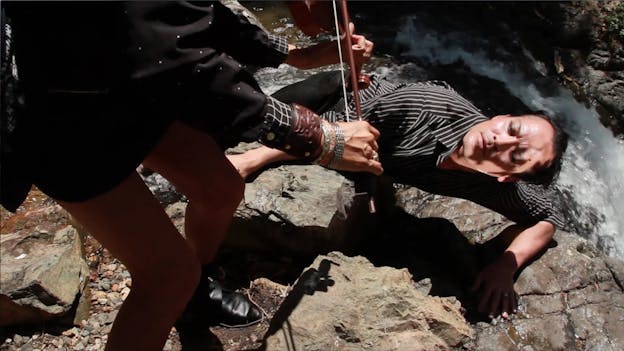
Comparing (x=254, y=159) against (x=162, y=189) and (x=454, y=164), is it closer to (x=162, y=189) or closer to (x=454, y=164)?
(x=162, y=189)

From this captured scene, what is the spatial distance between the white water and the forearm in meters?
1.40

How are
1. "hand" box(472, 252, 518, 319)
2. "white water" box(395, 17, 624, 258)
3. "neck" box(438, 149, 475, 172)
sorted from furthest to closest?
"white water" box(395, 17, 624, 258)
"neck" box(438, 149, 475, 172)
"hand" box(472, 252, 518, 319)

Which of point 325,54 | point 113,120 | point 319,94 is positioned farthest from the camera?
point 319,94

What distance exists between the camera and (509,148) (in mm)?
3311

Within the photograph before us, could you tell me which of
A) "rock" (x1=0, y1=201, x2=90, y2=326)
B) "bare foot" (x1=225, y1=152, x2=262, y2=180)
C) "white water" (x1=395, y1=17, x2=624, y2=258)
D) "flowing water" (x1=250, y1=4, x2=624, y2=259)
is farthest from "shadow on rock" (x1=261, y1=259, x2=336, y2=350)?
"white water" (x1=395, y1=17, x2=624, y2=258)

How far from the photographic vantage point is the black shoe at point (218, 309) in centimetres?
283

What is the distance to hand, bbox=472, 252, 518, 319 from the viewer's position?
3.09 m

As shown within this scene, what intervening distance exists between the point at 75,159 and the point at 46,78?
239mm

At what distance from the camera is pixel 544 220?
11.1 ft

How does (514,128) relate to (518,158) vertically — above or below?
above

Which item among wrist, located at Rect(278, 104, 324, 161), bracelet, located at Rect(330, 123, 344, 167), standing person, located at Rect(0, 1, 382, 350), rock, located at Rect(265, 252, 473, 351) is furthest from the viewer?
rock, located at Rect(265, 252, 473, 351)

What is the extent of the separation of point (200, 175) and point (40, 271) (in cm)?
131

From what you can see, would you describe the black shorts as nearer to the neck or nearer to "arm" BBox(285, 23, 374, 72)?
"arm" BBox(285, 23, 374, 72)

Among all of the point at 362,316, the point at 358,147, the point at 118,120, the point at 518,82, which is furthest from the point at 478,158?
the point at 518,82
